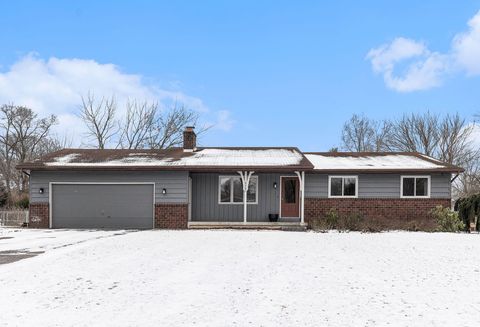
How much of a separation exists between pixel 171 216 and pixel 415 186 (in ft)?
32.9

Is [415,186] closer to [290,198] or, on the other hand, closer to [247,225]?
[290,198]

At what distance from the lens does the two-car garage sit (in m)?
16.3

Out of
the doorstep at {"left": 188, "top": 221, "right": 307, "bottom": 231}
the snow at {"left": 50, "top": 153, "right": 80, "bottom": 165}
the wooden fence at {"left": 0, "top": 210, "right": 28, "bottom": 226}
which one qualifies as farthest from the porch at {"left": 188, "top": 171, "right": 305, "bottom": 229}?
the wooden fence at {"left": 0, "top": 210, "right": 28, "bottom": 226}

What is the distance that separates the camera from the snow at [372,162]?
54.6 ft

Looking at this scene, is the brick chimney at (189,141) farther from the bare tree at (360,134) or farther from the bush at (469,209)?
the bare tree at (360,134)

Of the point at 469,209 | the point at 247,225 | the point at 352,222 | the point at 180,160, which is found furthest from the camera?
A: the point at 180,160

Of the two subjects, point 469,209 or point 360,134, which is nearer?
point 469,209

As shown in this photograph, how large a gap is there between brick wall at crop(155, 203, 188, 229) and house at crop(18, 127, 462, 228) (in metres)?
0.04

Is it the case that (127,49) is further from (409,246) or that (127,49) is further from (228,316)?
(228,316)

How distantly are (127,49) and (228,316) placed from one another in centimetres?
1654

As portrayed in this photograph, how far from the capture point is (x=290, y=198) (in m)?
17.2

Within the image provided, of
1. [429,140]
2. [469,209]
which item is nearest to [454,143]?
[429,140]

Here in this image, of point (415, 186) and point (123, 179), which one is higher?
point (123, 179)

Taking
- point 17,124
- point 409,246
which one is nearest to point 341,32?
point 409,246
